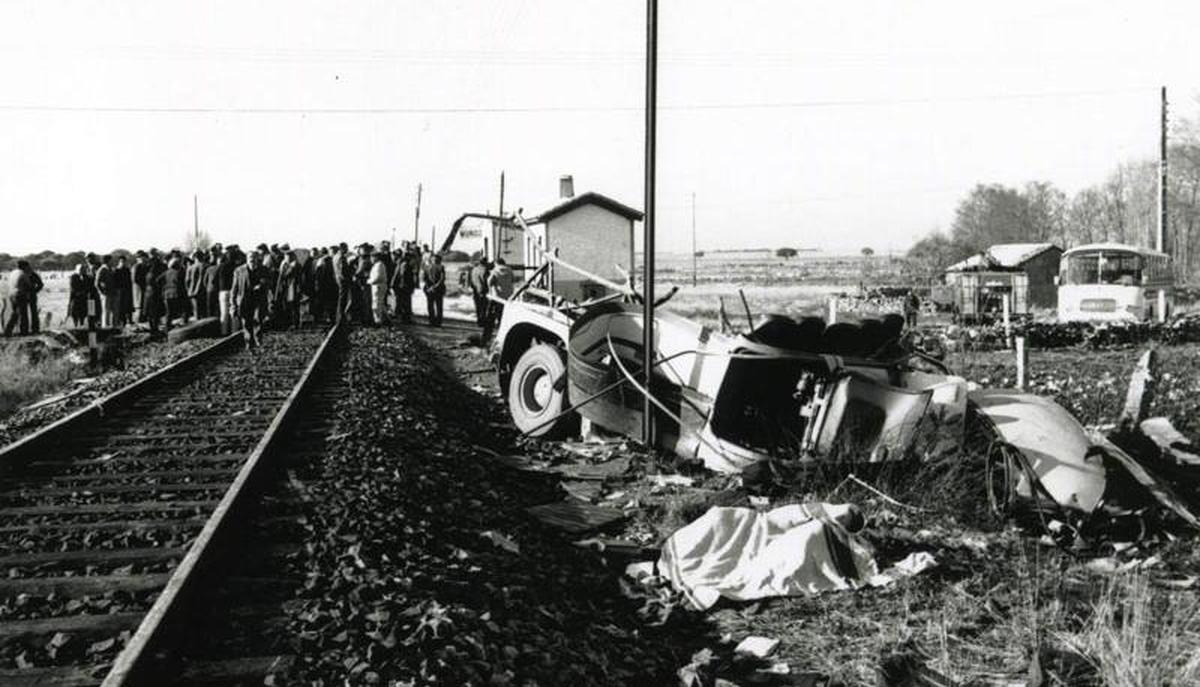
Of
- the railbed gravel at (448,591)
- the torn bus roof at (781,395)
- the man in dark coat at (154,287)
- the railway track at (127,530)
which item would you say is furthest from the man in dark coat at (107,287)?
the torn bus roof at (781,395)

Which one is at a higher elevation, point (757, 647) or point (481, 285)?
point (481, 285)

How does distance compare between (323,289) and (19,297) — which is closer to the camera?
(19,297)

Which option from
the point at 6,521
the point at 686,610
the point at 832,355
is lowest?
the point at 686,610

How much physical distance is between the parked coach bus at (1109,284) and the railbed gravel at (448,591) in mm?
25652

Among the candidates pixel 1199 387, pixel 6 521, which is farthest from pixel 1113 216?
pixel 6 521

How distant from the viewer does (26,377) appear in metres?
15.8

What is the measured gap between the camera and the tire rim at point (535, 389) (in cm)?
1087

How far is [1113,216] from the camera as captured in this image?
9200 centimetres

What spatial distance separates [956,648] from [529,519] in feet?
11.0

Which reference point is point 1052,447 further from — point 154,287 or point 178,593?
point 154,287

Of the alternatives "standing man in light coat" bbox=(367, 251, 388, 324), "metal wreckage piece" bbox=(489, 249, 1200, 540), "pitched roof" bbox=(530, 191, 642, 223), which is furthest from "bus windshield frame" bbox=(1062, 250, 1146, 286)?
"metal wreckage piece" bbox=(489, 249, 1200, 540)

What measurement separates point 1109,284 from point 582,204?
59.7ft

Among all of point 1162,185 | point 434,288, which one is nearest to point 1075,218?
point 1162,185

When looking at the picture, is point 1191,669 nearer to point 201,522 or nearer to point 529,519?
point 529,519
